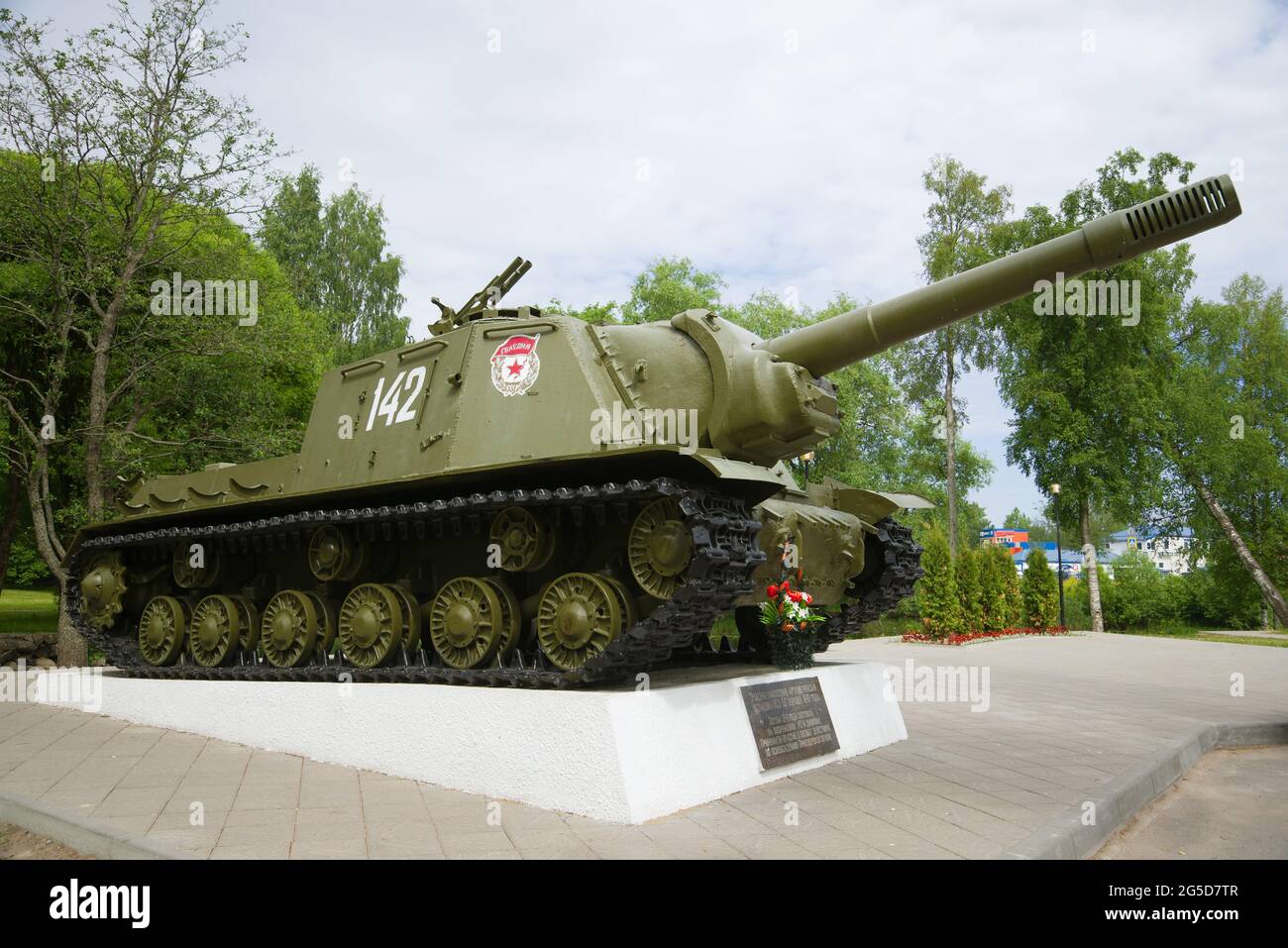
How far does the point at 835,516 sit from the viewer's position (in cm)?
952

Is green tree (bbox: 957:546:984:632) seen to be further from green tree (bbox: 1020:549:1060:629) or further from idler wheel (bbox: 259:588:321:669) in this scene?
idler wheel (bbox: 259:588:321:669)

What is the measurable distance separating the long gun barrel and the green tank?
18mm

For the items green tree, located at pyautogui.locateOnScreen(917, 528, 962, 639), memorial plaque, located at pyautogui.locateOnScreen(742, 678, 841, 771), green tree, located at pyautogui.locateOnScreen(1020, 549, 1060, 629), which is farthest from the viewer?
green tree, located at pyautogui.locateOnScreen(1020, 549, 1060, 629)

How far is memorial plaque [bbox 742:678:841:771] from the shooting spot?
7.63m

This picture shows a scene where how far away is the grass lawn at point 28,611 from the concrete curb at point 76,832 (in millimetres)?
19736

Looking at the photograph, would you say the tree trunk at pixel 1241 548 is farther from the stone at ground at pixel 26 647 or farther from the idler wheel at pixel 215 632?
the stone at ground at pixel 26 647

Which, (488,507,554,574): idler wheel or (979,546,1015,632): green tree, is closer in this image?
(488,507,554,574): idler wheel

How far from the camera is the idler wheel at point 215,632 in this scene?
10436mm

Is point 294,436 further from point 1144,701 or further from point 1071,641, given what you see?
point 1071,641

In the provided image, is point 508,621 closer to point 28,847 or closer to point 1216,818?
point 28,847

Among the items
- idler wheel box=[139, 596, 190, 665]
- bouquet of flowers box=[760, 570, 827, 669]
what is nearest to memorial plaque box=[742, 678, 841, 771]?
bouquet of flowers box=[760, 570, 827, 669]

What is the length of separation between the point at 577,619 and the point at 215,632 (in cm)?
538

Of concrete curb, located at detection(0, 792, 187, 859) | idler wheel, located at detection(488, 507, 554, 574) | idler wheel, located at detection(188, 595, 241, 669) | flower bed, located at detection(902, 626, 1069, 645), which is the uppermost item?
idler wheel, located at detection(488, 507, 554, 574)
